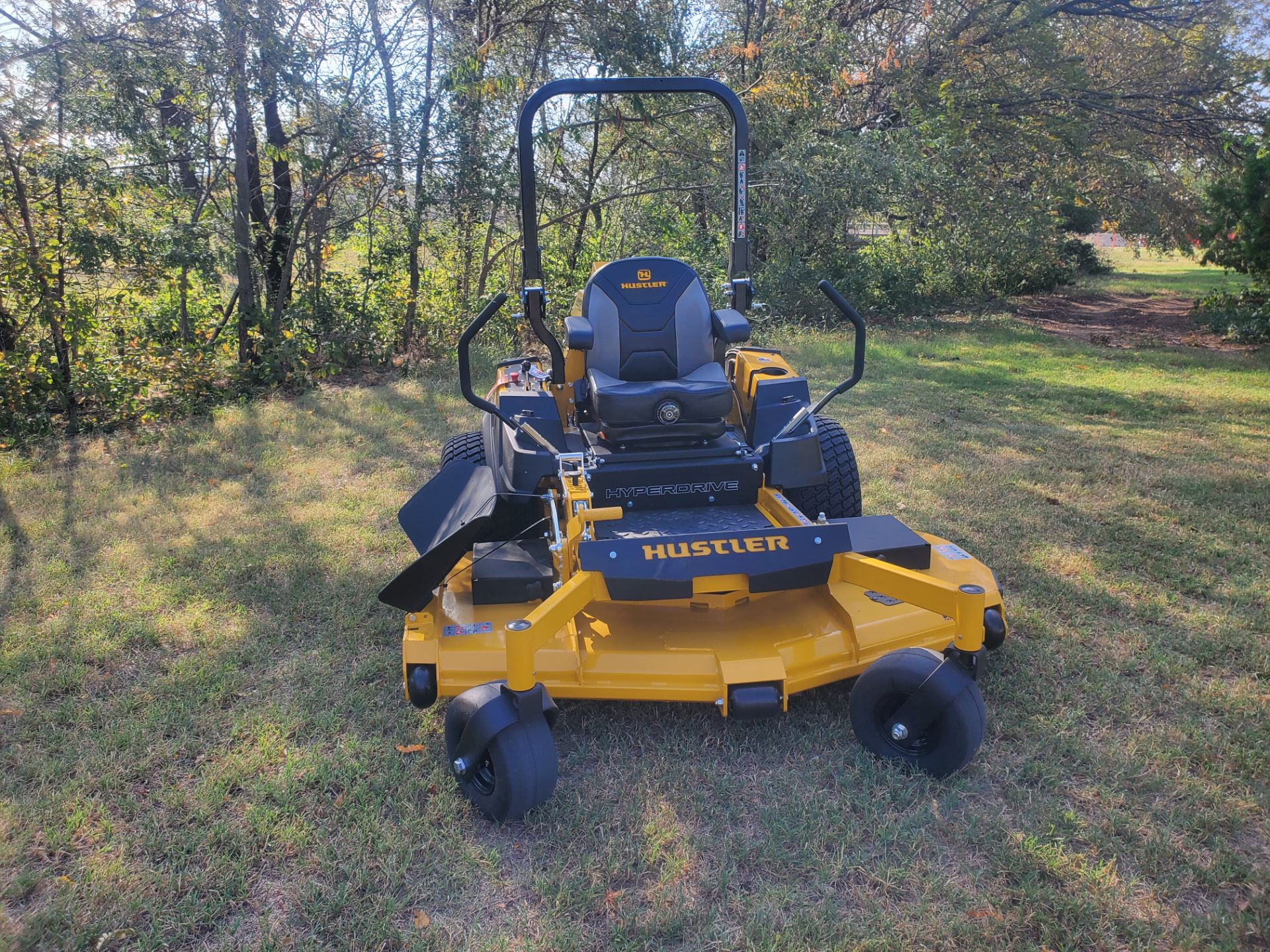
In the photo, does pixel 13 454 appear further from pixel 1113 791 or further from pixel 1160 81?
pixel 1160 81

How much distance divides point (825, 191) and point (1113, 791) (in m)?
8.45

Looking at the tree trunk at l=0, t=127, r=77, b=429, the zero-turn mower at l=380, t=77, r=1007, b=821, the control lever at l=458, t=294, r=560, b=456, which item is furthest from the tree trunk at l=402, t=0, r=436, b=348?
the control lever at l=458, t=294, r=560, b=456

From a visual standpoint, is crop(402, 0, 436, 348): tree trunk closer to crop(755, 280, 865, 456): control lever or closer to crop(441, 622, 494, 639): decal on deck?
crop(755, 280, 865, 456): control lever

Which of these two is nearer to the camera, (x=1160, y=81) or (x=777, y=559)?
(x=777, y=559)

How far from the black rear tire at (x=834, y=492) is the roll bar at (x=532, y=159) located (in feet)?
3.70

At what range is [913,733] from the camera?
2734mm

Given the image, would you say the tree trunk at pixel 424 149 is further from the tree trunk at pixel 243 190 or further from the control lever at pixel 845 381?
the control lever at pixel 845 381

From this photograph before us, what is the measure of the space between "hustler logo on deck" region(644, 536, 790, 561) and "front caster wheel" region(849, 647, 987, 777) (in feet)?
1.61

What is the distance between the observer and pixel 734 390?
422 cm

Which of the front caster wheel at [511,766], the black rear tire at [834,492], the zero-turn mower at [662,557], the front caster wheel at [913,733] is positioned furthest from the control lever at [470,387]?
the front caster wheel at [913,733]

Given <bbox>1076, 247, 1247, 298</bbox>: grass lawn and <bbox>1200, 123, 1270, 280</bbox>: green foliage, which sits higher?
<bbox>1200, 123, 1270, 280</bbox>: green foliage

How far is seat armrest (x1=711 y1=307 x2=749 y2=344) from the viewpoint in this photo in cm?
404

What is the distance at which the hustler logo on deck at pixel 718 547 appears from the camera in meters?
2.87

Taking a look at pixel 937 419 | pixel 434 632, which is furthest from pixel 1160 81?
pixel 434 632
